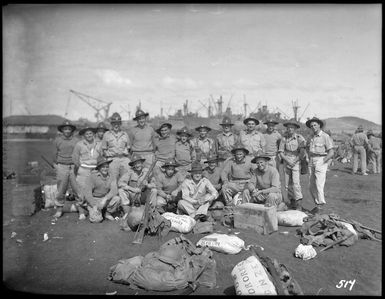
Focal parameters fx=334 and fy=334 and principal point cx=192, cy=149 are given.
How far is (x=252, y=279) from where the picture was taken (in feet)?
14.6

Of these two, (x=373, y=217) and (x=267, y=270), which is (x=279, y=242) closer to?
(x=267, y=270)

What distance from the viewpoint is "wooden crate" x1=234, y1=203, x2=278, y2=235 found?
6.68 meters

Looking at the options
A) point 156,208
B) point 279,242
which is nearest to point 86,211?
point 156,208

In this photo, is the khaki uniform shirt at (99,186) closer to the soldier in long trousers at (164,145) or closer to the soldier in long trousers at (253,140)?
the soldier in long trousers at (164,145)

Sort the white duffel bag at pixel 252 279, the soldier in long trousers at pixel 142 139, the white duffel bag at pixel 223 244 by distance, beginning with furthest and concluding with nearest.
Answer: the soldier in long trousers at pixel 142 139 < the white duffel bag at pixel 223 244 < the white duffel bag at pixel 252 279

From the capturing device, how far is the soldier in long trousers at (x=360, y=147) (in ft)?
47.1

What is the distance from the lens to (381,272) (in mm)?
5059

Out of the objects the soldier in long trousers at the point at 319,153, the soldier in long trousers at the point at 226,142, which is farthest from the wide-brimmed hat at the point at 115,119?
the soldier in long trousers at the point at 319,153

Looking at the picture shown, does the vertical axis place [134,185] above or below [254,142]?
below

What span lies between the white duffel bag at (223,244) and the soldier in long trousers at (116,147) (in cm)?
347

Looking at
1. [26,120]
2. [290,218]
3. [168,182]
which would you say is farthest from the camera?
[26,120]

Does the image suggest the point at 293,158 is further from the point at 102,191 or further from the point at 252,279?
the point at 102,191

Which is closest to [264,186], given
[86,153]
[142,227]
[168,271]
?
[142,227]

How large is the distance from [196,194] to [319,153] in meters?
3.13
